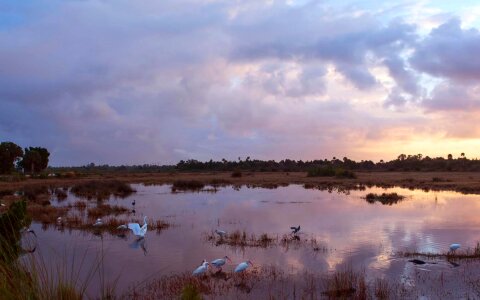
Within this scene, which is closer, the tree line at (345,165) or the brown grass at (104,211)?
the brown grass at (104,211)

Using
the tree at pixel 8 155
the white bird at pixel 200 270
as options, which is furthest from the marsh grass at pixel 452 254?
the tree at pixel 8 155

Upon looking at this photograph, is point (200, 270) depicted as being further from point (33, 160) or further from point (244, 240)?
point (33, 160)

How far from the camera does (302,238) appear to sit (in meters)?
17.6

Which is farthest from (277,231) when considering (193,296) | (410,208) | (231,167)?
(231,167)

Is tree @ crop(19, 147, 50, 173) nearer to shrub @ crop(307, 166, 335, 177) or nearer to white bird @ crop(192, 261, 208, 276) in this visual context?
shrub @ crop(307, 166, 335, 177)

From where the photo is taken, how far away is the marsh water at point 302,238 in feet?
40.8

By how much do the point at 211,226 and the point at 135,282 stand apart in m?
9.71

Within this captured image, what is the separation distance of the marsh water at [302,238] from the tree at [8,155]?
54.6 m

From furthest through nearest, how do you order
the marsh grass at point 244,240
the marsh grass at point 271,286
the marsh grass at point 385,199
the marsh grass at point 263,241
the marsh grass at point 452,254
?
the marsh grass at point 385,199
the marsh grass at point 244,240
the marsh grass at point 263,241
the marsh grass at point 452,254
the marsh grass at point 271,286

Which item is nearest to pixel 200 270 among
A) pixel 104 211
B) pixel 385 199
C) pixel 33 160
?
pixel 104 211

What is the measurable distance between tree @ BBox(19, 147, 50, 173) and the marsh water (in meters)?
61.6

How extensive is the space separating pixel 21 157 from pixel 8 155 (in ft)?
16.1

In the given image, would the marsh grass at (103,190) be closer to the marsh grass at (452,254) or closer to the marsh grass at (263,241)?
the marsh grass at (263,241)

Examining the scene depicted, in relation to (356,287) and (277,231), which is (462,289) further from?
(277,231)
